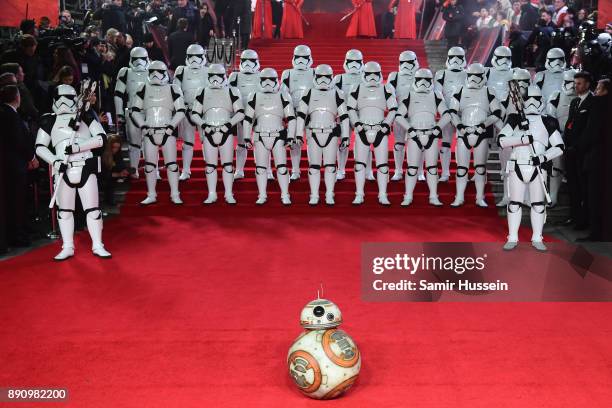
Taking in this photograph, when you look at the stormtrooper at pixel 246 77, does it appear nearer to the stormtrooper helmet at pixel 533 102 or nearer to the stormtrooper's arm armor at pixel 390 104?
the stormtrooper's arm armor at pixel 390 104

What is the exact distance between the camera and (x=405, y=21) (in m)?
18.5

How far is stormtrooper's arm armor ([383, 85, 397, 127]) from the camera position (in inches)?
402

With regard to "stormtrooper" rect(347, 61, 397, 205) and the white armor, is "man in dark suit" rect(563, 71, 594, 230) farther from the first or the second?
the white armor

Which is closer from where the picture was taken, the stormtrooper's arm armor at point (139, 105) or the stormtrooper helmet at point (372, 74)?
the stormtrooper helmet at point (372, 74)

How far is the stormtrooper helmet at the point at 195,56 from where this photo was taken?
10.7 m

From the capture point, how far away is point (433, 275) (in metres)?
7.08

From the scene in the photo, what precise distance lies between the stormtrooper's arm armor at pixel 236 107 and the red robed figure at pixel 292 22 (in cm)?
852

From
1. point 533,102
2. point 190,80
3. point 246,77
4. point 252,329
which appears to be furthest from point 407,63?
point 252,329

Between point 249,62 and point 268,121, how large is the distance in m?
1.05

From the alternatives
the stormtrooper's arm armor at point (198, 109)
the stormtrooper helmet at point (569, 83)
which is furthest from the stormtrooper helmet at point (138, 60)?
the stormtrooper helmet at point (569, 83)

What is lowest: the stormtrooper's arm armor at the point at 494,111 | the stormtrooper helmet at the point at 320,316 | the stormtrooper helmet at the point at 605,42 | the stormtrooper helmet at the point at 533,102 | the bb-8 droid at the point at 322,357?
the bb-8 droid at the point at 322,357

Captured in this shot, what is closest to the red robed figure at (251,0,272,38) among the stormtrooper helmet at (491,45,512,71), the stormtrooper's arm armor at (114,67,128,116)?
the stormtrooper's arm armor at (114,67,128,116)

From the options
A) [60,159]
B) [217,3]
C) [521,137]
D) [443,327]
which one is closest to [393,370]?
[443,327]

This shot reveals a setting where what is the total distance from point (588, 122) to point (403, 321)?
13.3 feet
